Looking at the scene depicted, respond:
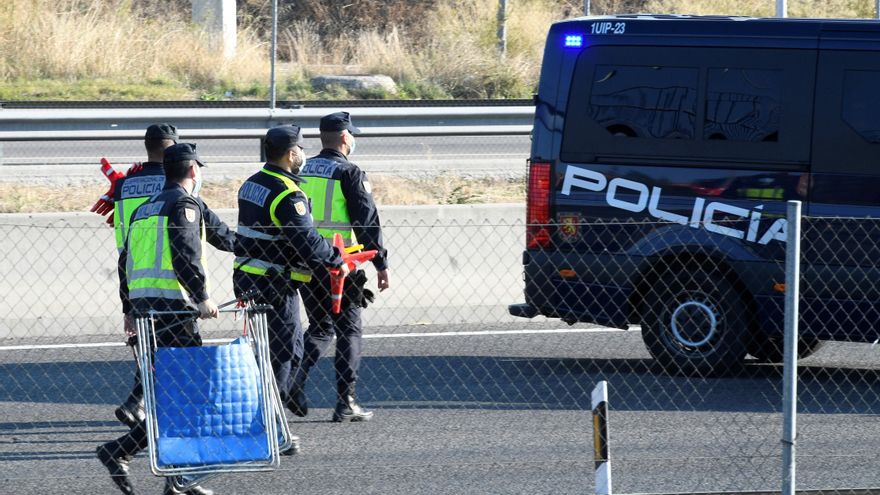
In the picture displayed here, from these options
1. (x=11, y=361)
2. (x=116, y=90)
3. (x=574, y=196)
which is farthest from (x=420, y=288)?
(x=116, y=90)

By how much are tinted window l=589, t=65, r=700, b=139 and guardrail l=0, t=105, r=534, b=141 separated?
267 inches

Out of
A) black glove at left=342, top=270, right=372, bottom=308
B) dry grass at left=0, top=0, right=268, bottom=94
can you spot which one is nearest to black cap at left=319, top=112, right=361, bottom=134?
black glove at left=342, top=270, right=372, bottom=308

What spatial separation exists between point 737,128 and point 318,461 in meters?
3.39

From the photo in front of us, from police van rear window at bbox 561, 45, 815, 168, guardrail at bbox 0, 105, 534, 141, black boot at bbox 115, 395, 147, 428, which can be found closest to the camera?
black boot at bbox 115, 395, 147, 428

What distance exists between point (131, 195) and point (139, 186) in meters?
0.07

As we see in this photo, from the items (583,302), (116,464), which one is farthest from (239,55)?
(116,464)

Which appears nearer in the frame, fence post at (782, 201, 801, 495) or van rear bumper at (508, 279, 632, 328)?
fence post at (782, 201, 801, 495)

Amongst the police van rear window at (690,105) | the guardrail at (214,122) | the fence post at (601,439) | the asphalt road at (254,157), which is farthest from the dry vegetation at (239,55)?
the fence post at (601,439)

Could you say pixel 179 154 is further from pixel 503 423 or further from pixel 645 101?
pixel 645 101

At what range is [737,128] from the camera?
8477 mm

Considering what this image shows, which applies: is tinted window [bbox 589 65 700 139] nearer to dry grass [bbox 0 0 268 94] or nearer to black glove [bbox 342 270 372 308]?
black glove [bbox 342 270 372 308]

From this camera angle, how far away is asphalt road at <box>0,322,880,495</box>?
22.0 ft

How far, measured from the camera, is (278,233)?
A: 7.29 meters

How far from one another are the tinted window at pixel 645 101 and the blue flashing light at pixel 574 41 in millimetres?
198
